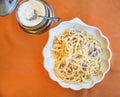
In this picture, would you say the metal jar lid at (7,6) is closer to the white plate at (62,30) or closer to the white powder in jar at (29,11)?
the white powder in jar at (29,11)

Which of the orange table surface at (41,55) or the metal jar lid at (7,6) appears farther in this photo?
the metal jar lid at (7,6)

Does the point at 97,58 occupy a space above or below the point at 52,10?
below

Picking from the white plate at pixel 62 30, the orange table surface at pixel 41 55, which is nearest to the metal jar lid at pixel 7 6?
the orange table surface at pixel 41 55

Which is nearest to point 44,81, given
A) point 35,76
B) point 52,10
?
point 35,76

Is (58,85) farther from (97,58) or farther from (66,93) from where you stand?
(97,58)

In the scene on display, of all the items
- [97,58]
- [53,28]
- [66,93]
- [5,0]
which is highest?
[5,0]

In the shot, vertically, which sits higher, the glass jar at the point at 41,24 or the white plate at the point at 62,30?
the glass jar at the point at 41,24

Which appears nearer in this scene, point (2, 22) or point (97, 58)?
point (97, 58)
